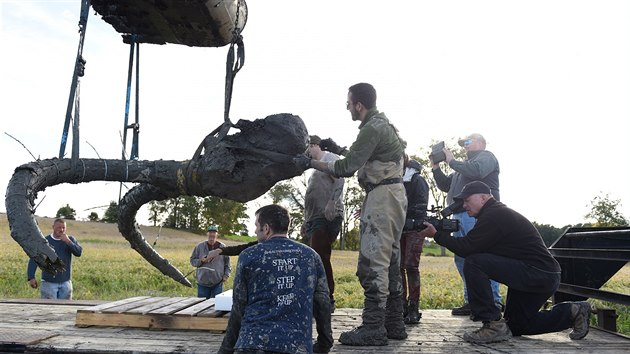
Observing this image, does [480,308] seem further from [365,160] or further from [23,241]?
[23,241]

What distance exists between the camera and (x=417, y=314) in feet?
18.6

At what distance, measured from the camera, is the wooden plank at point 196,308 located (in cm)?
489

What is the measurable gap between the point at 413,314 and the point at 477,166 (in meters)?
1.72

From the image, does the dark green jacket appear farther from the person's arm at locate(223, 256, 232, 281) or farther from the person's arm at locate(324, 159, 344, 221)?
the person's arm at locate(223, 256, 232, 281)

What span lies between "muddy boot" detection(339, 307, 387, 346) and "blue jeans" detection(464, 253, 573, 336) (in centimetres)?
87

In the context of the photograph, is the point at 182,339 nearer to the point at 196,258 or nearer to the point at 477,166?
the point at 477,166

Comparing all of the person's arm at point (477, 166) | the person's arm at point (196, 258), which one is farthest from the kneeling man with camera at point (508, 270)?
the person's arm at point (196, 258)

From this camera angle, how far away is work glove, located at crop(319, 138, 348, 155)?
5.63 metres

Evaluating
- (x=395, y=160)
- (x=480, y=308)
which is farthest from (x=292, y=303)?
(x=480, y=308)

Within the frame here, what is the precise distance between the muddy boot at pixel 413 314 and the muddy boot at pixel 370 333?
1.16m

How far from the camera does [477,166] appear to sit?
596 centimetres

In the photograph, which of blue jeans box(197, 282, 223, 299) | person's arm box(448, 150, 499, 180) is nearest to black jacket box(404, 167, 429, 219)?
person's arm box(448, 150, 499, 180)

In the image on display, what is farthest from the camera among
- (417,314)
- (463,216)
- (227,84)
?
(463,216)

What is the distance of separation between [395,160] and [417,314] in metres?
1.86
